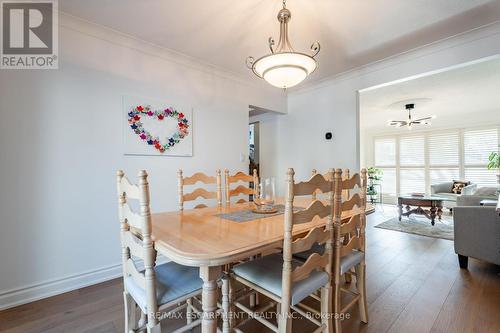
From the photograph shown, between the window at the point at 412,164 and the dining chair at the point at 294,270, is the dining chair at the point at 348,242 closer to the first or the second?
the dining chair at the point at 294,270

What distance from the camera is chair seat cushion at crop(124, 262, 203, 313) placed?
1127 millimetres

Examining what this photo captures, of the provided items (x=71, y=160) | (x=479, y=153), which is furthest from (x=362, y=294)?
(x=479, y=153)

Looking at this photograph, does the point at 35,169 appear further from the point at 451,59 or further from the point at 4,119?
the point at 451,59

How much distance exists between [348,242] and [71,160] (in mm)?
2359

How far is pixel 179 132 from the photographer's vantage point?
270 centimetres

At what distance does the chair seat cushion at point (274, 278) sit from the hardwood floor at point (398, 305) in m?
0.52

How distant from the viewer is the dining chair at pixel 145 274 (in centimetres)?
105

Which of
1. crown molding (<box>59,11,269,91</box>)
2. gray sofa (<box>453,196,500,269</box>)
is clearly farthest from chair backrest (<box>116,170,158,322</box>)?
gray sofa (<box>453,196,500,269</box>)

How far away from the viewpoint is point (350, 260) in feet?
4.89

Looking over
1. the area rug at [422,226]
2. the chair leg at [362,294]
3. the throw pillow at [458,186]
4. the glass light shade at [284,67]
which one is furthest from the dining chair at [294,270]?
the throw pillow at [458,186]

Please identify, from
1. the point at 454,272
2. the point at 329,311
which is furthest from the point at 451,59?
the point at 329,311

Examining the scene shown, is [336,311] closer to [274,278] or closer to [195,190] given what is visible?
[274,278]

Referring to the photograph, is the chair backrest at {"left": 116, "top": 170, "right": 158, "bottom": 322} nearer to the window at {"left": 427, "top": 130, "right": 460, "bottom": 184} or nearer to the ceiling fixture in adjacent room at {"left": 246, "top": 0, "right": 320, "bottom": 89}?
the ceiling fixture in adjacent room at {"left": 246, "top": 0, "right": 320, "bottom": 89}

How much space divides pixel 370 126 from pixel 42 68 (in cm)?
734
